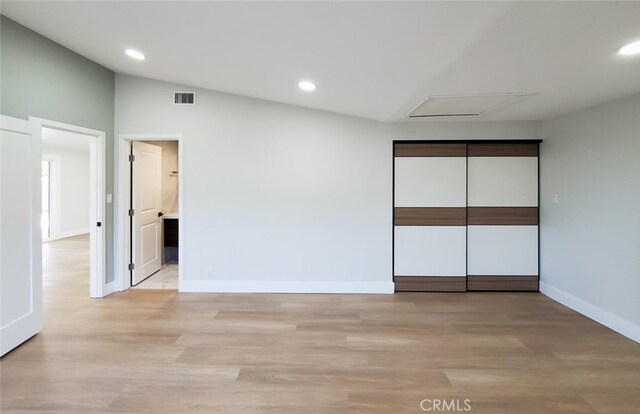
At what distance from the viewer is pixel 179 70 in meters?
3.90

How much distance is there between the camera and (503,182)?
187 inches

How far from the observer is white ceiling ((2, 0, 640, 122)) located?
6.41 ft

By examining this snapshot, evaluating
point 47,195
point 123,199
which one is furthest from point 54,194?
point 123,199

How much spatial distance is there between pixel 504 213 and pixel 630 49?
2769 mm

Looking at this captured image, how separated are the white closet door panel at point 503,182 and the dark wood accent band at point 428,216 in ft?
0.81

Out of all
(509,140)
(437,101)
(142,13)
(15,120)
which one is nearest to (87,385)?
(15,120)

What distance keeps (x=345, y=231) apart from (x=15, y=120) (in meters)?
3.54

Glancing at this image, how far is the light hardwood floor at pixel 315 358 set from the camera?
2326 mm

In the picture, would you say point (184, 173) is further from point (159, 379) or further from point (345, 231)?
point (159, 379)

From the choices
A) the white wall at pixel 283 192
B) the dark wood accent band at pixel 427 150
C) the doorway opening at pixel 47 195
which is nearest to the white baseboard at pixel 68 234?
the doorway opening at pixel 47 195

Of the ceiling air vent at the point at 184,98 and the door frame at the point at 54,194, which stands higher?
the ceiling air vent at the point at 184,98

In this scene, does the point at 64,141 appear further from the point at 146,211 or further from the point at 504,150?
the point at 504,150

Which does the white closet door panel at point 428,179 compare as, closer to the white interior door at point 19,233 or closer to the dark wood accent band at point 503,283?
the dark wood accent band at point 503,283

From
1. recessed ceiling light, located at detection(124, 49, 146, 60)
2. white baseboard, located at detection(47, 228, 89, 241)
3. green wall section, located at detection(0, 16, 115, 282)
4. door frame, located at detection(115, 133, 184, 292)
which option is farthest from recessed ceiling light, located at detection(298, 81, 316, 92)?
white baseboard, located at detection(47, 228, 89, 241)
